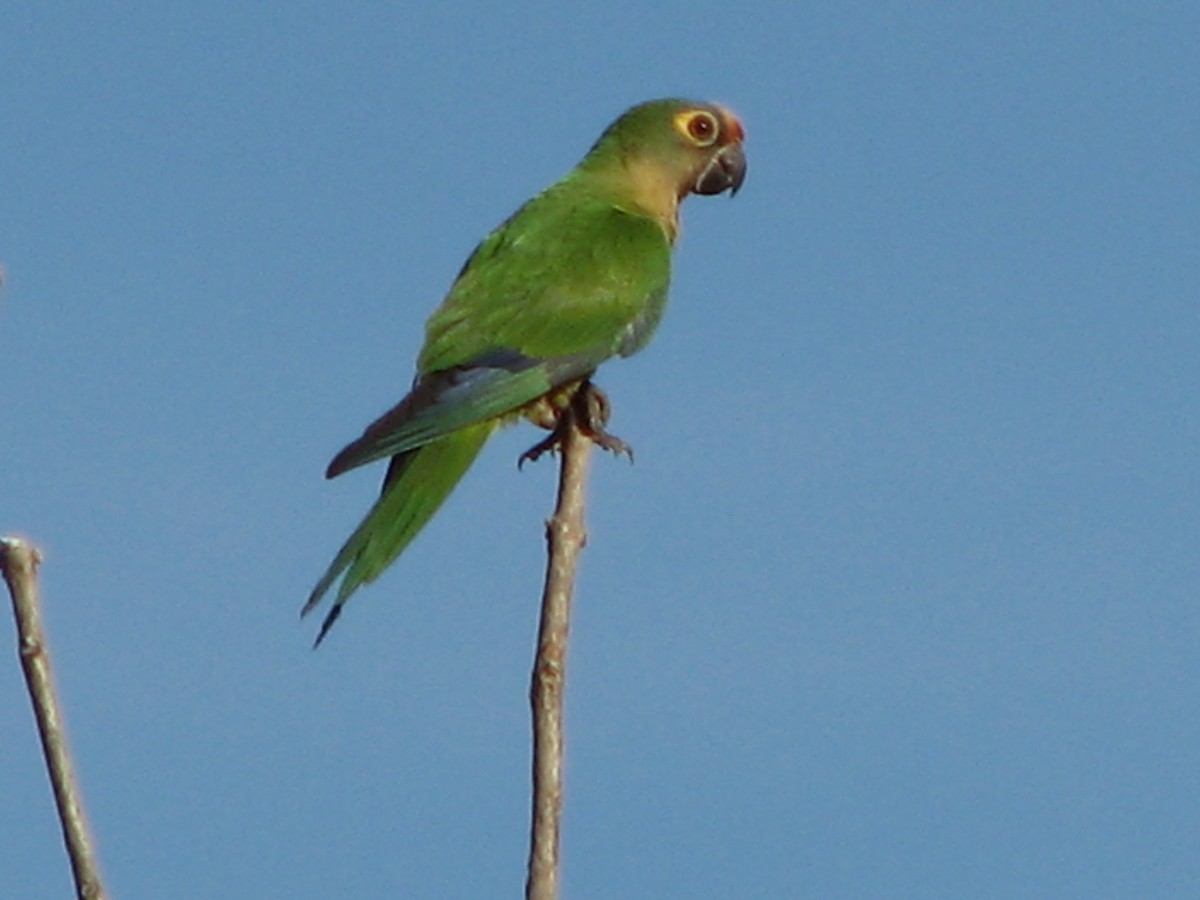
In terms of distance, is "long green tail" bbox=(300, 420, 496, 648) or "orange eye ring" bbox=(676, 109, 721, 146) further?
"orange eye ring" bbox=(676, 109, 721, 146)

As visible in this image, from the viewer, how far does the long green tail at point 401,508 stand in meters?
5.77

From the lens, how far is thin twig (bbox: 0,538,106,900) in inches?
118

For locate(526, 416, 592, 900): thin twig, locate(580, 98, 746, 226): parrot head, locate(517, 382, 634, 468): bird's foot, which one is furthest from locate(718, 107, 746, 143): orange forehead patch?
locate(526, 416, 592, 900): thin twig

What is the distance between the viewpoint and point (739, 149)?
31.9 ft

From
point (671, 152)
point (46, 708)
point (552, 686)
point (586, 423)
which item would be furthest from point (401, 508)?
point (671, 152)

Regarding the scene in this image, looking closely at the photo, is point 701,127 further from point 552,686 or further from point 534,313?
point 552,686

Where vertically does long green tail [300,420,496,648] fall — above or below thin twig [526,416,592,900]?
above

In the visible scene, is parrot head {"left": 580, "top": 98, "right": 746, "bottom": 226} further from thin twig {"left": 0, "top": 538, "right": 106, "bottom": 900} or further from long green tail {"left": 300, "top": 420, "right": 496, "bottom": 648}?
thin twig {"left": 0, "top": 538, "right": 106, "bottom": 900}

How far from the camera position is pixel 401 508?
250 inches

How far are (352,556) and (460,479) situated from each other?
33.5 inches

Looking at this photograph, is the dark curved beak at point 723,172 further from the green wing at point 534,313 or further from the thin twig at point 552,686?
the thin twig at point 552,686

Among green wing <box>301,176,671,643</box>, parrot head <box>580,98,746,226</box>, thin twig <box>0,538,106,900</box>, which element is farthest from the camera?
parrot head <box>580,98,746,226</box>

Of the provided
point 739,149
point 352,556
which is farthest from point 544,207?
point 352,556

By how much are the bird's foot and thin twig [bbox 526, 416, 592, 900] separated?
7.00 feet
